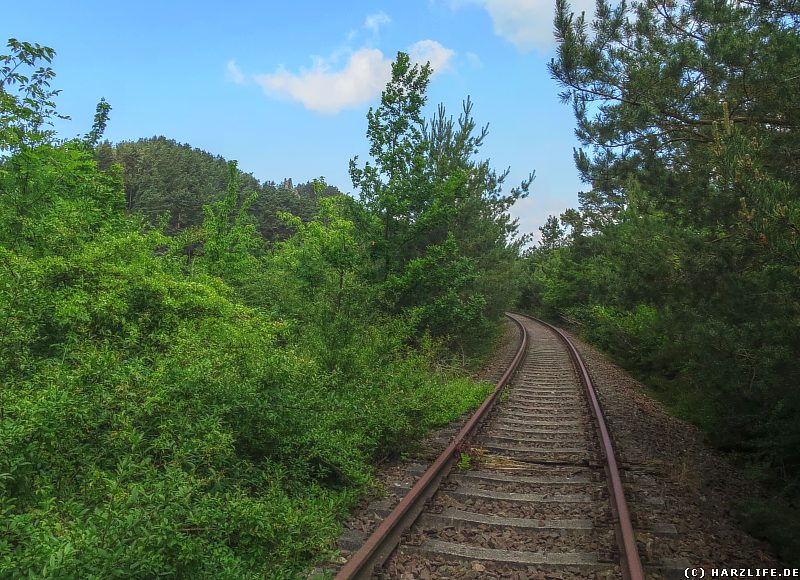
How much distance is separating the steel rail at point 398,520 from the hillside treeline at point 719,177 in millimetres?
3047

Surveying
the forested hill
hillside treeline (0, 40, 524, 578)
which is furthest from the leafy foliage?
the forested hill

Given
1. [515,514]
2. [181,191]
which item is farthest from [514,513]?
[181,191]

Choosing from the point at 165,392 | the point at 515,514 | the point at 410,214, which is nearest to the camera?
the point at 165,392

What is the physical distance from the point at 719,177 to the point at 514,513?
3.96 meters

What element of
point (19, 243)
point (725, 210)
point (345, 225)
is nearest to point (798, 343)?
point (725, 210)

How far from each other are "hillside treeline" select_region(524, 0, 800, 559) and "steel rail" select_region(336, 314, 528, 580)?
3.05 m

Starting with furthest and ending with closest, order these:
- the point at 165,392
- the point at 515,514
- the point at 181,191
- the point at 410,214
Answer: the point at 181,191 → the point at 410,214 → the point at 515,514 → the point at 165,392

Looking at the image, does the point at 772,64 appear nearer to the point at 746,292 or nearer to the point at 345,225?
the point at 746,292

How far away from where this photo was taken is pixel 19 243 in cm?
605

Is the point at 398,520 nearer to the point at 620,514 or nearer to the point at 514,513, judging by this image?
the point at 514,513

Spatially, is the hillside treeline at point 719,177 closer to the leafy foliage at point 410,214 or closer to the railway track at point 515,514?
the railway track at point 515,514

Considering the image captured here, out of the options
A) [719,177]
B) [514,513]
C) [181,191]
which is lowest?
[514,513]

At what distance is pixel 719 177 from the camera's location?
5.00 meters

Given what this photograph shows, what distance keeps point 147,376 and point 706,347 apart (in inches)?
239
